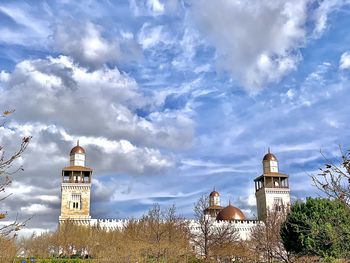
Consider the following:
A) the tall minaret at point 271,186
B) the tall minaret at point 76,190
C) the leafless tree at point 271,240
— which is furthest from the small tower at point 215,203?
the leafless tree at point 271,240

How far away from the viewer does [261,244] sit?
117ft

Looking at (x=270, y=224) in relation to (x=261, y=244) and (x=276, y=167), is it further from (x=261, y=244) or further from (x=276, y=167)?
(x=276, y=167)

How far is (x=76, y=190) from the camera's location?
56.5m

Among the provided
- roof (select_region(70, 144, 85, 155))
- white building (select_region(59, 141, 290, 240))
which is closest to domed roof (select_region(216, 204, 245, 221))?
white building (select_region(59, 141, 290, 240))

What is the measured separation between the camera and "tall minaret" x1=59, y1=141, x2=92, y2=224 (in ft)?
183

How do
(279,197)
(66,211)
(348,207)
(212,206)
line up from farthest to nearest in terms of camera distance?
(212,206), (279,197), (66,211), (348,207)

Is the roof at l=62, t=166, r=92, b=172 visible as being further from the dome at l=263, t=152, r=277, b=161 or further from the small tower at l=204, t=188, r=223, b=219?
the dome at l=263, t=152, r=277, b=161

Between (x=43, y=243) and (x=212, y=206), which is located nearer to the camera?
(x=43, y=243)

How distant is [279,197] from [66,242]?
3405 cm

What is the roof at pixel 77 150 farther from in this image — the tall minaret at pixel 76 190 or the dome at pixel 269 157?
the dome at pixel 269 157

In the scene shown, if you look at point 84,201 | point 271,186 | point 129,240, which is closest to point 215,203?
point 271,186

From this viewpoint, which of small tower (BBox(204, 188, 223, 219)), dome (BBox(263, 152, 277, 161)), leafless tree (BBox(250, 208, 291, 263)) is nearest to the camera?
leafless tree (BBox(250, 208, 291, 263))

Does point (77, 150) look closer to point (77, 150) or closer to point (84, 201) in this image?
point (77, 150)

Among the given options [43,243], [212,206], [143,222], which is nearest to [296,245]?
[143,222]
